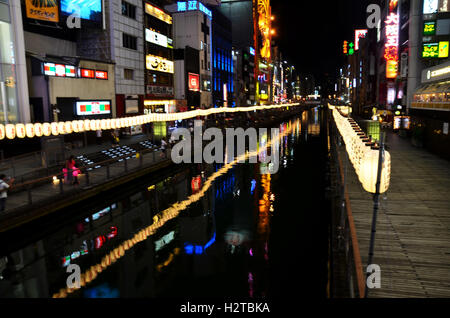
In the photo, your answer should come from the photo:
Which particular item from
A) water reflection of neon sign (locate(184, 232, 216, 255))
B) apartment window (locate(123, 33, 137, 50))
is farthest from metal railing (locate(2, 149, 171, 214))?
apartment window (locate(123, 33, 137, 50))

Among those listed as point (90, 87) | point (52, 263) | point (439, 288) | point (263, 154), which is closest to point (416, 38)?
point (263, 154)

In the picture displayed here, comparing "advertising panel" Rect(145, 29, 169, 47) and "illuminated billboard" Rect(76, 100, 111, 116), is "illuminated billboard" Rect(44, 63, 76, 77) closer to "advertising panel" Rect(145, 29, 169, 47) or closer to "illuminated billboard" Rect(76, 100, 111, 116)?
"illuminated billboard" Rect(76, 100, 111, 116)

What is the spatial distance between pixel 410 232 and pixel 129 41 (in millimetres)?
43470

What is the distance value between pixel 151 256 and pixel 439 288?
10677mm

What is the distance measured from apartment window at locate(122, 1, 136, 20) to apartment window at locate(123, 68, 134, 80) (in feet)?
23.2

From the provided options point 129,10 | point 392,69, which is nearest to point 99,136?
point 129,10

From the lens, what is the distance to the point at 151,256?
15.4m

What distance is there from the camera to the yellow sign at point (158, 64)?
177 ft

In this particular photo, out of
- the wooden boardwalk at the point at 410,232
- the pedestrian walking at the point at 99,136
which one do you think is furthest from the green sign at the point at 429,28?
the pedestrian walking at the point at 99,136

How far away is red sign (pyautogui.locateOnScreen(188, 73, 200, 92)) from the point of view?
69.9 metres

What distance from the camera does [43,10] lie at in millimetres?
32219

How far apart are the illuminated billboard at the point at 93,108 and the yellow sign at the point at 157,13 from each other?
70.7 ft

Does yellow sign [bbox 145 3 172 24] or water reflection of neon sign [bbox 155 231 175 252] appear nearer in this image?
water reflection of neon sign [bbox 155 231 175 252]

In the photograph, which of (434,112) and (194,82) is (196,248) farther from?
(194,82)
